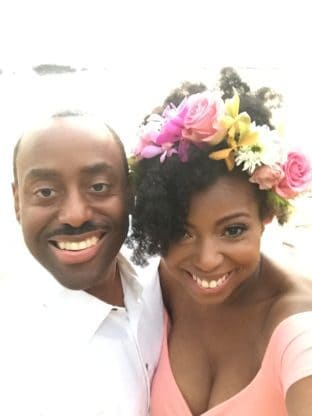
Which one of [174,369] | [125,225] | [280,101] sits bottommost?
[174,369]

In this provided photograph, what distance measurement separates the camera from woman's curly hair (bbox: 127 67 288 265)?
1.08 meters

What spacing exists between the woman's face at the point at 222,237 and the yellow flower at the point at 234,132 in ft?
0.16

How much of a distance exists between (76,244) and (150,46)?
1.65 meters

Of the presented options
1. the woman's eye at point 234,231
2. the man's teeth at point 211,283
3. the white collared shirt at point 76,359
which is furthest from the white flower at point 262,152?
the white collared shirt at point 76,359

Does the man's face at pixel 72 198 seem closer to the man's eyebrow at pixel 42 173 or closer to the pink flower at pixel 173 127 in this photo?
the man's eyebrow at pixel 42 173

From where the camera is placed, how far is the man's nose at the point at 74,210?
42.8 inches

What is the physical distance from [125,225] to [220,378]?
394 millimetres

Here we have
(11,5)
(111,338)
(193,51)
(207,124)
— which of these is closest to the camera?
(207,124)

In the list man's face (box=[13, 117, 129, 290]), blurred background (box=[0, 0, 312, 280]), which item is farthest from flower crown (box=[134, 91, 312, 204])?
blurred background (box=[0, 0, 312, 280])

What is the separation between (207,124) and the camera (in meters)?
1.07

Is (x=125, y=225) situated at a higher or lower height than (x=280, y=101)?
→ lower

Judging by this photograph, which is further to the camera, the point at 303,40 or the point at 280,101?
the point at 303,40

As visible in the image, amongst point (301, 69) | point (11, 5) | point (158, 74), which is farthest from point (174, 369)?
point (301, 69)

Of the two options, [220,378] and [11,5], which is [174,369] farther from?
[11,5]
